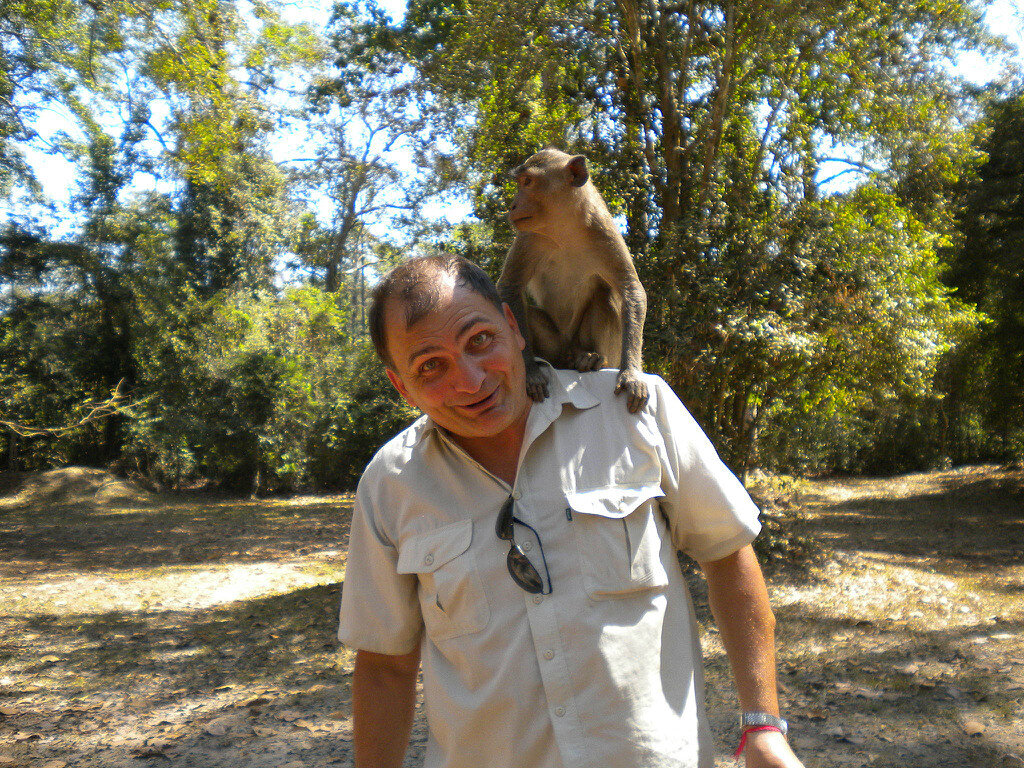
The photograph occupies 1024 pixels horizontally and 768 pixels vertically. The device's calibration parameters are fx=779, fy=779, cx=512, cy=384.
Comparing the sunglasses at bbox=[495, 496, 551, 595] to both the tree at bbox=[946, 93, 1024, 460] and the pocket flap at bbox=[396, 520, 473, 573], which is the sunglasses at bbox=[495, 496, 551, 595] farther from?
the tree at bbox=[946, 93, 1024, 460]

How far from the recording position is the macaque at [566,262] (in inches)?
134

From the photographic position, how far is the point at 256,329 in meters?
17.2

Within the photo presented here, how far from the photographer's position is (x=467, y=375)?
5.23 ft

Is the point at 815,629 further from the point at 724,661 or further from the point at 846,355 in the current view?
the point at 846,355

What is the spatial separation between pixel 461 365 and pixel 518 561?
42 centimetres

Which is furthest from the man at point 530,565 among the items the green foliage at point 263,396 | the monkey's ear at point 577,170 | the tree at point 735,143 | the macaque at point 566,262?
the green foliage at point 263,396

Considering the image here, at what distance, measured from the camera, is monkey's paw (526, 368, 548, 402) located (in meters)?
1.73

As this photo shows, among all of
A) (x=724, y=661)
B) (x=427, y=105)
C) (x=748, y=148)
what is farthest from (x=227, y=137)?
(x=724, y=661)

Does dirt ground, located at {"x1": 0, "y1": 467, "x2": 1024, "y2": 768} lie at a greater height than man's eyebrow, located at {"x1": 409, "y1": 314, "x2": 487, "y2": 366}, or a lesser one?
lesser

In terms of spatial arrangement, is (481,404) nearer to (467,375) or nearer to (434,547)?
(467,375)

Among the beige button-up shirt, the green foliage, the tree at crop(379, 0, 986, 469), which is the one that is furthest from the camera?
the green foliage

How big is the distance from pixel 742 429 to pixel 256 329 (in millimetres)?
12362

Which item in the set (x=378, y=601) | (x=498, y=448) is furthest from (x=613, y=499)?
(x=378, y=601)

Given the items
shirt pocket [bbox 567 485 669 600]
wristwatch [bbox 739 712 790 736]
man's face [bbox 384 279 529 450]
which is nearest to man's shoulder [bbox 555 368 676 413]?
man's face [bbox 384 279 529 450]
